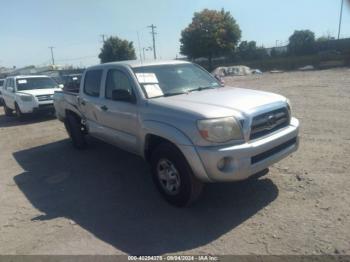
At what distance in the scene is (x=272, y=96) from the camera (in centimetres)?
434

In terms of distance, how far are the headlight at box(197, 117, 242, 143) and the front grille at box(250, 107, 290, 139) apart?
27cm

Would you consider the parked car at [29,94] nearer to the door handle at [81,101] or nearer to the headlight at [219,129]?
the door handle at [81,101]

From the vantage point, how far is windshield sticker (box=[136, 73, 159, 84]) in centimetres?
475

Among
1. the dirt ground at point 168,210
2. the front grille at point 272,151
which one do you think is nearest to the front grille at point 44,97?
the dirt ground at point 168,210

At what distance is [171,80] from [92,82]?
1.90 meters

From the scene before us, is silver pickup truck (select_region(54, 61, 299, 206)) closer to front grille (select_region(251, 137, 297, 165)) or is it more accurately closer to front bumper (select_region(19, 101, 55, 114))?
front grille (select_region(251, 137, 297, 165))

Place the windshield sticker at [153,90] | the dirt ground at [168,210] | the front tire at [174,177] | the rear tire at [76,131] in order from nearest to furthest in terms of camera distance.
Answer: the dirt ground at [168,210]
the front tire at [174,177]
the windshield sticker at [153,90]
the rear tire at [76,131]

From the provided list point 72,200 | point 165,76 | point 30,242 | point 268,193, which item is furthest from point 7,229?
point 268,193

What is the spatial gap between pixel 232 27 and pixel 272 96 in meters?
53.2

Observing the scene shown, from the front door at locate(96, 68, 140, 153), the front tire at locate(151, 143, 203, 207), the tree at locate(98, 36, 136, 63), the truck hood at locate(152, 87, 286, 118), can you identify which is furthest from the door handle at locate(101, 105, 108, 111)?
the tree at locate(98, 36, 136, 63)

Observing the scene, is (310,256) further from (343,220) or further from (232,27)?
(232,27)

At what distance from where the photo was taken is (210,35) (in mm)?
51844

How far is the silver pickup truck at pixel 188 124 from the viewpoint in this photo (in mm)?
3600

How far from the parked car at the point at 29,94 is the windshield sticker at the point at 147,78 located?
8.54m
